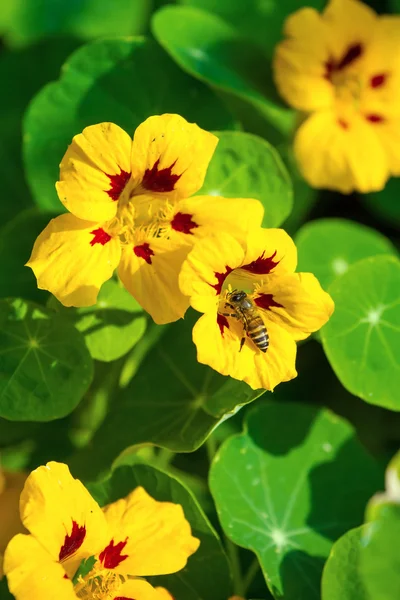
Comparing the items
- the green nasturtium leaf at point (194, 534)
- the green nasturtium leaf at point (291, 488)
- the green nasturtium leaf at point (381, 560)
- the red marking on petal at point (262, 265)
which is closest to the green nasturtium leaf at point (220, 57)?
the red marking on petal at point (262, 265)

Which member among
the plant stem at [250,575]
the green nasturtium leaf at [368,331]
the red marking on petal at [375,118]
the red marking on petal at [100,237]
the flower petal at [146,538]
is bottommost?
the plant stem at [250,575]

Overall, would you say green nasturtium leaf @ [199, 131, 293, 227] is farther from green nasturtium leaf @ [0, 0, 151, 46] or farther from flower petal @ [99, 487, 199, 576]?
green nasturtium leaf @ [0, 0, 151, 46]

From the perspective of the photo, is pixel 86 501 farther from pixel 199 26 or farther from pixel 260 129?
pixel 199 26

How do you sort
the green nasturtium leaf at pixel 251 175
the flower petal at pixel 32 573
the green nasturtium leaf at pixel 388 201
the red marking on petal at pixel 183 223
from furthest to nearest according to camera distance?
the green nasturtium leaf at pixel 388 201
the green nasturtium leaf at pixel 251 175
the red marking on petal at pixel 183 223
the flower petal at pixel 32 573

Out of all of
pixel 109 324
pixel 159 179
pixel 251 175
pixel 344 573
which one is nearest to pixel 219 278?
pixel 159 179

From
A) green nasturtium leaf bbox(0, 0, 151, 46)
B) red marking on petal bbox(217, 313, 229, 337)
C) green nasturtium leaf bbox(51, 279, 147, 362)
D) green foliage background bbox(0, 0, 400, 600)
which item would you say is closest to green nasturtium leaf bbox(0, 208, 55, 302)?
green foliage background bbox(0, 0, 400, 600)

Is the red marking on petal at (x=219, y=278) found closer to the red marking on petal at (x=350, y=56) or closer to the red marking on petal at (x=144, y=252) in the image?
the red marking on petal at (x=144, y=252)
